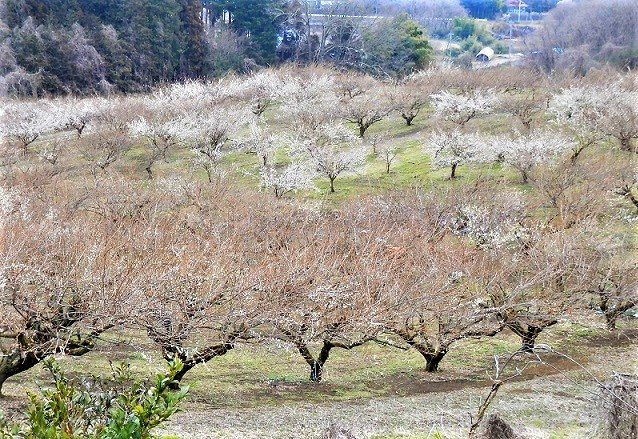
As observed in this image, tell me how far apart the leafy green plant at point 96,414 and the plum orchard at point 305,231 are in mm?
544

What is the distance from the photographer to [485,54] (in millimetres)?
37406

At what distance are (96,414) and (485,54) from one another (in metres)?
37.5

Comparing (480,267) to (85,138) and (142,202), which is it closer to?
(142,202)

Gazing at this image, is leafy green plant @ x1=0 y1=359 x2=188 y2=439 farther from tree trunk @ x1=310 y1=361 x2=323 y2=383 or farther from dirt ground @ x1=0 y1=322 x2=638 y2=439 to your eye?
tree trunk @ x1=310 y1=361 x2=323 y2=383

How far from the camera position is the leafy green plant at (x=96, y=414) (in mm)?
2621

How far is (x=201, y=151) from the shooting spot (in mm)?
30891

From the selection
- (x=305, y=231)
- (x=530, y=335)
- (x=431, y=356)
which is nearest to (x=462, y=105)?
(x=305, y=231)

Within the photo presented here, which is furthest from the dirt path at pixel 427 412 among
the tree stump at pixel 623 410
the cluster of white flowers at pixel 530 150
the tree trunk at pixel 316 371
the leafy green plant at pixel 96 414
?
the cluster of white flowers at pixel 530 150

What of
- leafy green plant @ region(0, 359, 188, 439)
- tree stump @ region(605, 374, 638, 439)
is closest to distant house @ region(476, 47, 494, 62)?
tree stump @ region(605, 374, 638, 439)

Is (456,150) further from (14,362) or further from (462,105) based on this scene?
(14,362)

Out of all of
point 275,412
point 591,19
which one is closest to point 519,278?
point 275,412

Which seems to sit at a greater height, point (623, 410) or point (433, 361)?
point (623, 410)

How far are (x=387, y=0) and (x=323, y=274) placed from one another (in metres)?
38.3

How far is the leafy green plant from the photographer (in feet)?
8.60
